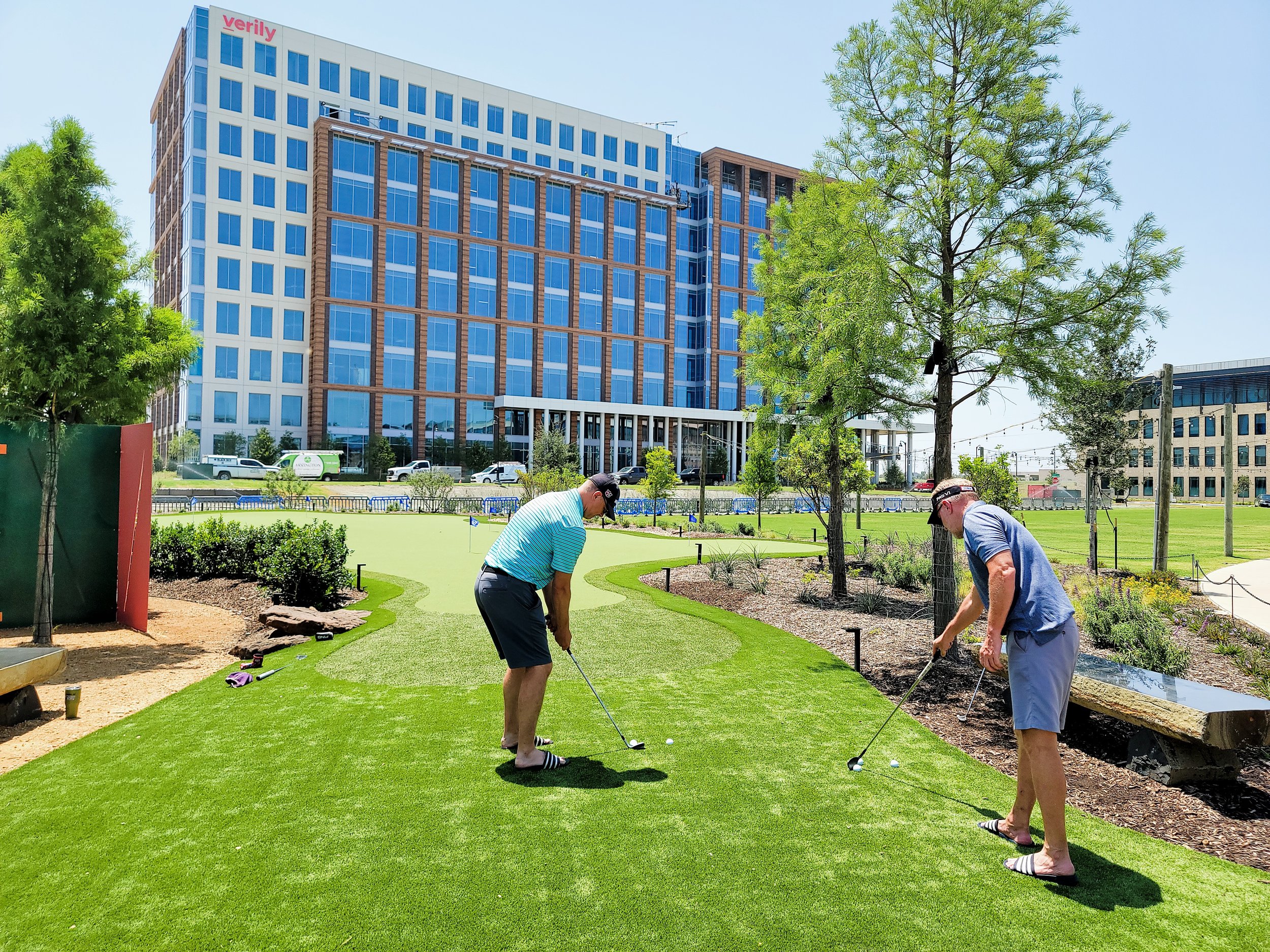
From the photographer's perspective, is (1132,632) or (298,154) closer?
(1132,632)

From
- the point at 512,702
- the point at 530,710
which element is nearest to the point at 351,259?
the point at 512,702

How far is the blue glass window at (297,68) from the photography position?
5900cm

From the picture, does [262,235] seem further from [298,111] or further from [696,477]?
[696,477]

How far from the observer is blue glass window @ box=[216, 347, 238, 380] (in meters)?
56.6

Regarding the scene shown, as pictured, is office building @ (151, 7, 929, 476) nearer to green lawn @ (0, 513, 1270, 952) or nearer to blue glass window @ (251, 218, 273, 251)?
blue glass window @ (251, 218, 273, 251)

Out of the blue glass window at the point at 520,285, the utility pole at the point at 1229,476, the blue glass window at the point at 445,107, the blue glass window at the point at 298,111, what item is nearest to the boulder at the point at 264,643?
the utility pole at the point at 1229,476

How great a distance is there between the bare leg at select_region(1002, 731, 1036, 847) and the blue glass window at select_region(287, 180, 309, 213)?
67.0 metres

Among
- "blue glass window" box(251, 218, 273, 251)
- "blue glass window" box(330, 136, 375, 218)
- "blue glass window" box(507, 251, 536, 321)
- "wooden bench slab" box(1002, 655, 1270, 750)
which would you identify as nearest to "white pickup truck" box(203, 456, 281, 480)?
"blue glass window" box(251, 218, 273, 251)

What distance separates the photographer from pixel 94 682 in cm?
780

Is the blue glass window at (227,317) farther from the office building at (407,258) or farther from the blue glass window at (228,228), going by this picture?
the blue glass window at (228,228)

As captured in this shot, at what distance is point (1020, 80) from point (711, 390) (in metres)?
70.8

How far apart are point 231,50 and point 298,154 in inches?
336

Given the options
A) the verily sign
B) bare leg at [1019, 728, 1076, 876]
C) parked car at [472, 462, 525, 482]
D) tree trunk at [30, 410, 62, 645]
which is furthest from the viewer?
the verily sign

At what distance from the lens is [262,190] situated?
58000 millimetres
